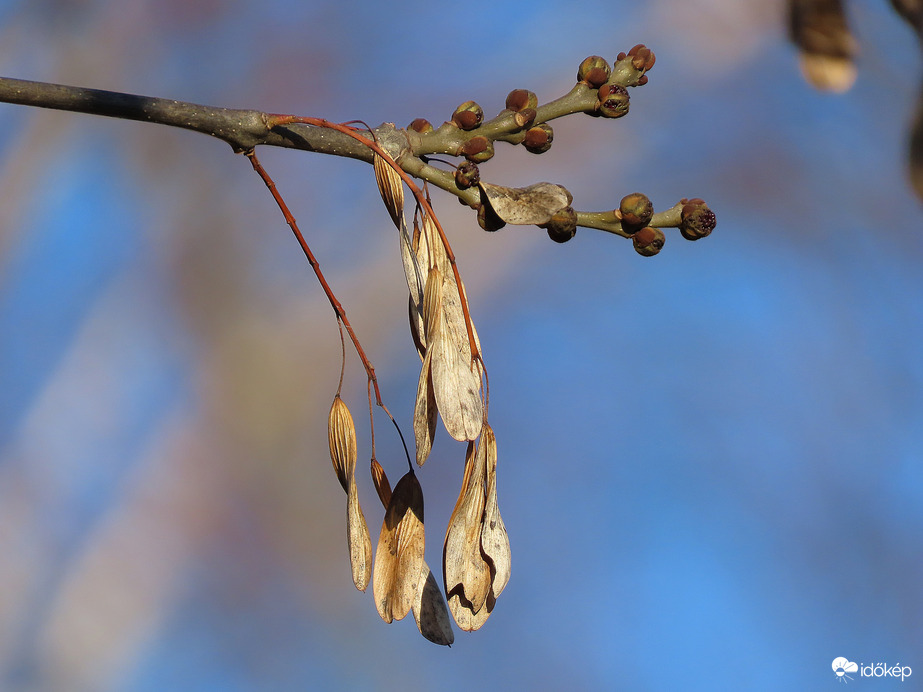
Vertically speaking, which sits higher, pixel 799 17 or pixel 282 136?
pixel 282 136

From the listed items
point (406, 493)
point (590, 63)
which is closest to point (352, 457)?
point (406, 493)

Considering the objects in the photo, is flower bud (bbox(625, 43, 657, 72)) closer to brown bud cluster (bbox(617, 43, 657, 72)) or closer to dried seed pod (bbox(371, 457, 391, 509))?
brown bud cluster (bbox(617, 43, 657, 72))

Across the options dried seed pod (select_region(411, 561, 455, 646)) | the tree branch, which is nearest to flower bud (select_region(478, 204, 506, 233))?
the tree branch

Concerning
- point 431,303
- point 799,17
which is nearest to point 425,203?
point 431,303

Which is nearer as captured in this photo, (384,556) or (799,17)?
(384,556)

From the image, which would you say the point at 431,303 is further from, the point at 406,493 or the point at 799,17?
the point at 799,17

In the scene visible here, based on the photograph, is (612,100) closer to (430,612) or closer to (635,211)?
(635,211)

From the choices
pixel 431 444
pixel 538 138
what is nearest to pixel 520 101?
pixel 538 138
